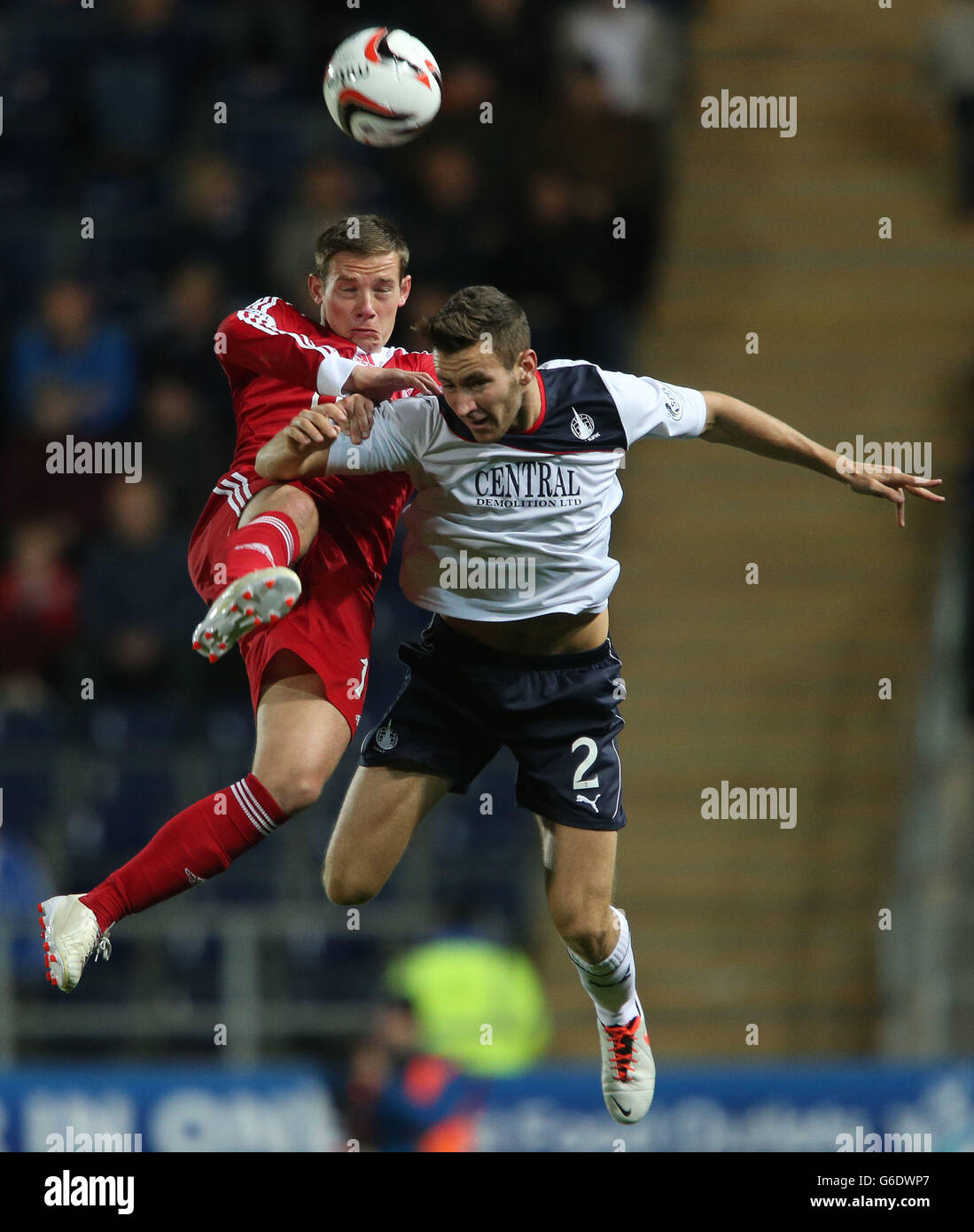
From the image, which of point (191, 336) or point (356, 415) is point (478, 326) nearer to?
point (356, 415)

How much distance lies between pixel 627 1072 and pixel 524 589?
5.84 ft

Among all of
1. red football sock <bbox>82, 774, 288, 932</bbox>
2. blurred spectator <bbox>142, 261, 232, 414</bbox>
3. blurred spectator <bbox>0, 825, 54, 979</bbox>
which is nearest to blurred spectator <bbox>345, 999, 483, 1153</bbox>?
blurred spectator <bbox>0, 825, 54, 979</bbox>

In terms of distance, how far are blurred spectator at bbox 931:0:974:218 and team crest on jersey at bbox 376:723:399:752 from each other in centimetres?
765

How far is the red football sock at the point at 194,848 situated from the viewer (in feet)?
A: 18.3

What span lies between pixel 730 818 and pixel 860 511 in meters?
2.08

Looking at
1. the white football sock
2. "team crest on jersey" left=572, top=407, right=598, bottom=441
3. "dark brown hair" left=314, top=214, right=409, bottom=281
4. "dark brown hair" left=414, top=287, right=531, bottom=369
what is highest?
"dark brown hair" left=314, top=214, right=409, bottom=281

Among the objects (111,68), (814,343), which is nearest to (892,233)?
(814,343)

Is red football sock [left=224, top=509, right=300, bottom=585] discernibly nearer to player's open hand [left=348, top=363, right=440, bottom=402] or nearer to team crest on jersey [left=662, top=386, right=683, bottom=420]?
player's open hand [left=348, top=363, right=440, bottom=402]

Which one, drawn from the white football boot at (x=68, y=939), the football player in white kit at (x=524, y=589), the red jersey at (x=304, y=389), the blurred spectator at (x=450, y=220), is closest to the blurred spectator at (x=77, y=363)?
the blurred spectator at (x=450, y=220)

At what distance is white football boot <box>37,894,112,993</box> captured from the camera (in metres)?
5.46

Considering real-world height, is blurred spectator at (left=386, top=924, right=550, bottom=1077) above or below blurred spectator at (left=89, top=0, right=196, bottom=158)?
below

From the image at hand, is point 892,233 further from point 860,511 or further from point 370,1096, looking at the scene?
point 370,1096

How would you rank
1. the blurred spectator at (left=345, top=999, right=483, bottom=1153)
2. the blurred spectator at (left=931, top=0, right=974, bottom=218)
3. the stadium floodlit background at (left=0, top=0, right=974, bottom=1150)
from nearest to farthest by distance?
the blurred spectator at (left=345, top=999, right=483, bottom=1153)
the stadium floodlit background at (left=0, top=0, right=974, bottom=1150)
the blurred spectator at (left=931, top=0, right=974, bottom=218)

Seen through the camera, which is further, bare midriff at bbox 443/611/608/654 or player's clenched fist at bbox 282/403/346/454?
bare midriff at bbox 443/611/608/654
